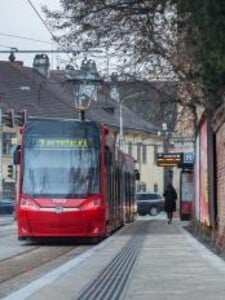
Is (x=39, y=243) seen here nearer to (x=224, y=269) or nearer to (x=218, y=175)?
(x=218, y=175)

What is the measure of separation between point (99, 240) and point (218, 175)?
4.67 metres

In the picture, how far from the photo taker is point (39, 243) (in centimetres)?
2706

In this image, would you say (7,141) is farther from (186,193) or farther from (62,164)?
(62,164)

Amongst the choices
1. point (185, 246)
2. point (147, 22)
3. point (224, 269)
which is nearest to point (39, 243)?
point (185, 246)

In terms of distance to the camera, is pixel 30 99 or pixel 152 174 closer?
pixel 30 99

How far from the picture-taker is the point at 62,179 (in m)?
25.2

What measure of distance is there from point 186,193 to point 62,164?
24301mm

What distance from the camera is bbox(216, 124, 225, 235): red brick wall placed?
72.5ft

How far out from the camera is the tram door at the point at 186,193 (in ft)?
159

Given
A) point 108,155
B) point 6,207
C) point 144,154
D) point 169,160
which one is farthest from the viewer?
point 144,154

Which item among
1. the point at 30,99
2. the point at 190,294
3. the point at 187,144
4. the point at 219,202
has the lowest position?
the point at 190,294

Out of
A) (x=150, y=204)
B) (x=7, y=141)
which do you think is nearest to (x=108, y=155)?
(x=150, y=204)

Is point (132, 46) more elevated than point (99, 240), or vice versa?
point (132, 46)

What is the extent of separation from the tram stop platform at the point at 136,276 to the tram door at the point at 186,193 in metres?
25.3
